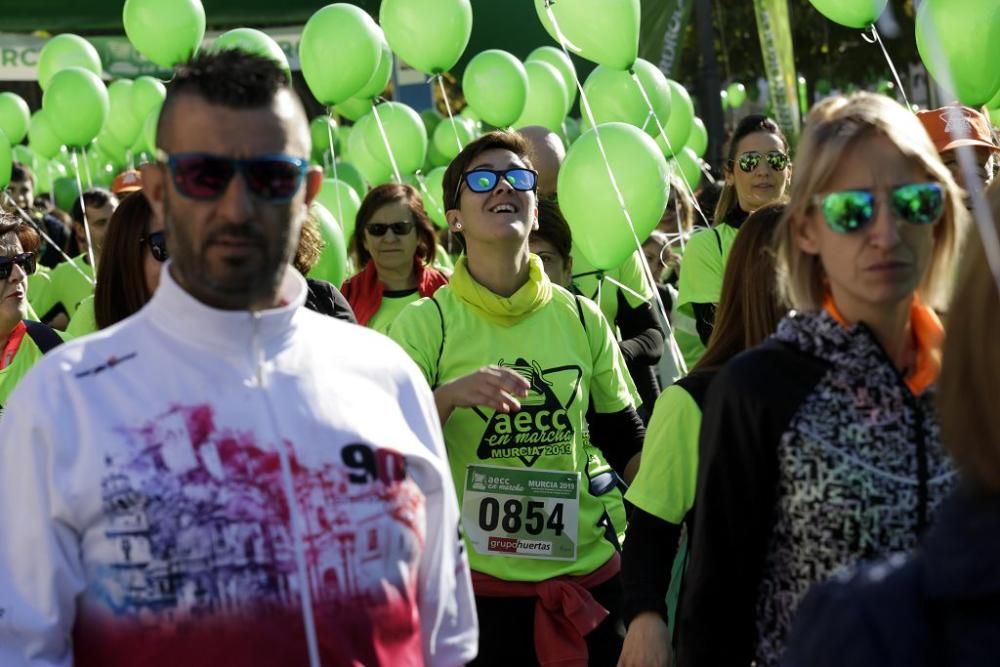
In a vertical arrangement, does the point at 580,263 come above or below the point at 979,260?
below

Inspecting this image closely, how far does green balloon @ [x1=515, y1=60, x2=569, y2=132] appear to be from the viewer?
33.3 feet

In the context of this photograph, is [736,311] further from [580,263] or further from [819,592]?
[580,263]

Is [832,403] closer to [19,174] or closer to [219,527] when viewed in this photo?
[219,527]

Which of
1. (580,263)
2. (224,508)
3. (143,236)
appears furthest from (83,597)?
(580,263)

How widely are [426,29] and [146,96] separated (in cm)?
353

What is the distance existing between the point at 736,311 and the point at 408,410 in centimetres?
108

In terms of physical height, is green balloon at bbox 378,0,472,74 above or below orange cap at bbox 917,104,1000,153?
above

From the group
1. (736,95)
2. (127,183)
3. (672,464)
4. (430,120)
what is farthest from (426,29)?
(736,95)

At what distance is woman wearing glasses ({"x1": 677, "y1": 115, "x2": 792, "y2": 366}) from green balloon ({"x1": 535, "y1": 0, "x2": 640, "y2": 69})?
33.7 inches

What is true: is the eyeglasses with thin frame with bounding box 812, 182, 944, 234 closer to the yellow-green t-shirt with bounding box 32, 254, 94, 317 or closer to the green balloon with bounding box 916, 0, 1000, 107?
the green balloon with bounding box 916, 0, 1000, 107

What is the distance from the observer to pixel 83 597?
2.19m

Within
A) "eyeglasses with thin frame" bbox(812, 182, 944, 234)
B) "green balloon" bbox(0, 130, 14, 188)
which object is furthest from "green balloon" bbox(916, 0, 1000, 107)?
"green balloon" bbox(0, 130, 14, 188)

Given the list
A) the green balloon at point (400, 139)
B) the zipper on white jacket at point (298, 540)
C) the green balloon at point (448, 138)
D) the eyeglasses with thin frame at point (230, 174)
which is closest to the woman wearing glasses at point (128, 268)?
the eyeglasses with thin frame at point (230, 174)

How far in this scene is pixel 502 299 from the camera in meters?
4.30
